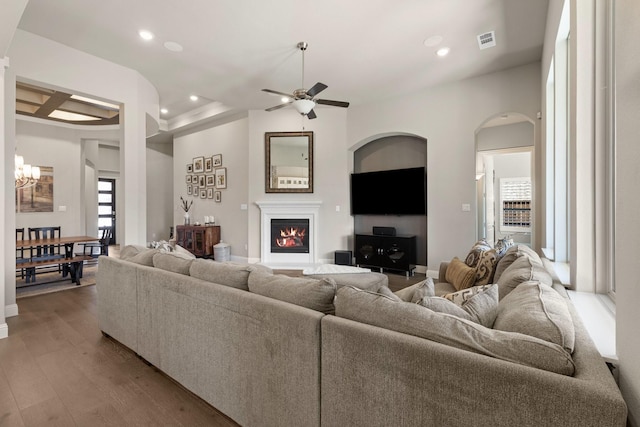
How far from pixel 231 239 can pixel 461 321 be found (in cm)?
627

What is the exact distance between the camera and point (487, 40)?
371cm

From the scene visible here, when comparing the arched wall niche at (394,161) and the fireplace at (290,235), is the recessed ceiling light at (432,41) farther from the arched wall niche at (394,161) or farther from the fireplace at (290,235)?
the fireplace at (290,235)

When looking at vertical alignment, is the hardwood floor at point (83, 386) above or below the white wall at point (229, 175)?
below

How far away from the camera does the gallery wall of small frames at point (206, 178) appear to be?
22.9 feet

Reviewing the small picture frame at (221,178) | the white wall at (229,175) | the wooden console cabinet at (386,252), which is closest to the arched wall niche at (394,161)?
the wooden console cabinet at (386,252)

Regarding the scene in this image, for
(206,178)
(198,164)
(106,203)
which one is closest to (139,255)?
(206,178)

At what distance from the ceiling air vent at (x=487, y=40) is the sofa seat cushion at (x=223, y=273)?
3800 mm

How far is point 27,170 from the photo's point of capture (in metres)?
4.68

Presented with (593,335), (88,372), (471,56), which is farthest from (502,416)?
(471,56)

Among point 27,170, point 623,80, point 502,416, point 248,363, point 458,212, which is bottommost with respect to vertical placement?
point 248,363

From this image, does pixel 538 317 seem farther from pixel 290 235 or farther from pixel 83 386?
pixel 290 235

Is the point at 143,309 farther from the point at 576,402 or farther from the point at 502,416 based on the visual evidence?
the point at 576,402

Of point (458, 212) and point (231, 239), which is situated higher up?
point (458, 212)

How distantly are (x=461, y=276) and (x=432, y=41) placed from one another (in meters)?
2.84
